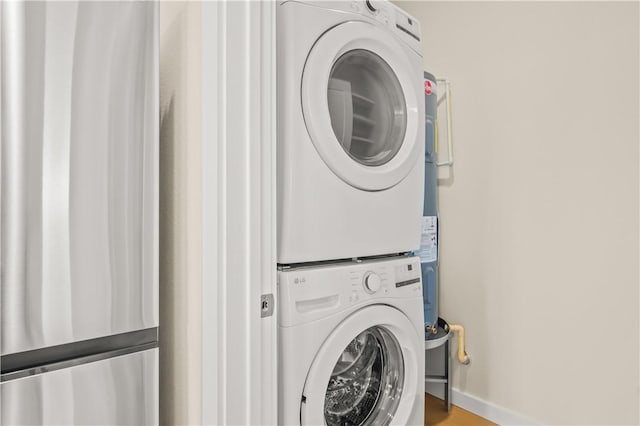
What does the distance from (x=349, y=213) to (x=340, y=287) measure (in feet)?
0.72

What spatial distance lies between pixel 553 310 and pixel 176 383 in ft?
5.26

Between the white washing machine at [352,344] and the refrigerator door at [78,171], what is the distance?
39 cm

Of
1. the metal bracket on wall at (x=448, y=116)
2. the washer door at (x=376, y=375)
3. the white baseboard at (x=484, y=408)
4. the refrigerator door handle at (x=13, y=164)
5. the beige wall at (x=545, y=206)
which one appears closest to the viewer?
the refrigerator door handle at (x=13, y=164)

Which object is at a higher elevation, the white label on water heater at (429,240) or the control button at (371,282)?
the white label on water heater at (429,240)

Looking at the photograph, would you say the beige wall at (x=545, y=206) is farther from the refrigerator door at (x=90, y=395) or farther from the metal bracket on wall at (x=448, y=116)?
the refrigerator door at (x=90, y=395)

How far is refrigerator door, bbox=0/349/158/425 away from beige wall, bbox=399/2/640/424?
1.66 meters

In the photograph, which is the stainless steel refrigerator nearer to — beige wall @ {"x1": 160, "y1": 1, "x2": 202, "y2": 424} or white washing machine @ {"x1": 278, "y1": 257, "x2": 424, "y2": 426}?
beige wall @ {"x1": 160, "y1": 1, "x2": 202, "y2": 424}

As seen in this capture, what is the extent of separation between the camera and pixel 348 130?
131cm

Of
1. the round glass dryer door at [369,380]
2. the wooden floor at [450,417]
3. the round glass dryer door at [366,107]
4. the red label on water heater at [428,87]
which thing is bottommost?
the wooden floor at [450,417]

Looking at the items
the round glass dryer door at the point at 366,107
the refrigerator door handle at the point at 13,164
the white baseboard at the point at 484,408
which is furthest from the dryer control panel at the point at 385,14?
the white baseboard at the point at 484,408

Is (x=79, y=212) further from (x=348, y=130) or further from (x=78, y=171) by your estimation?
(x=348, y=130)

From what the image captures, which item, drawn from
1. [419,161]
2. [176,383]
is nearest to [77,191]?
[176,383]

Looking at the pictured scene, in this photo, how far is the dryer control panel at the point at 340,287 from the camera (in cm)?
109

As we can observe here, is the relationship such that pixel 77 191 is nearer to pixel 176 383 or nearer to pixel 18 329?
pixel 18 329
